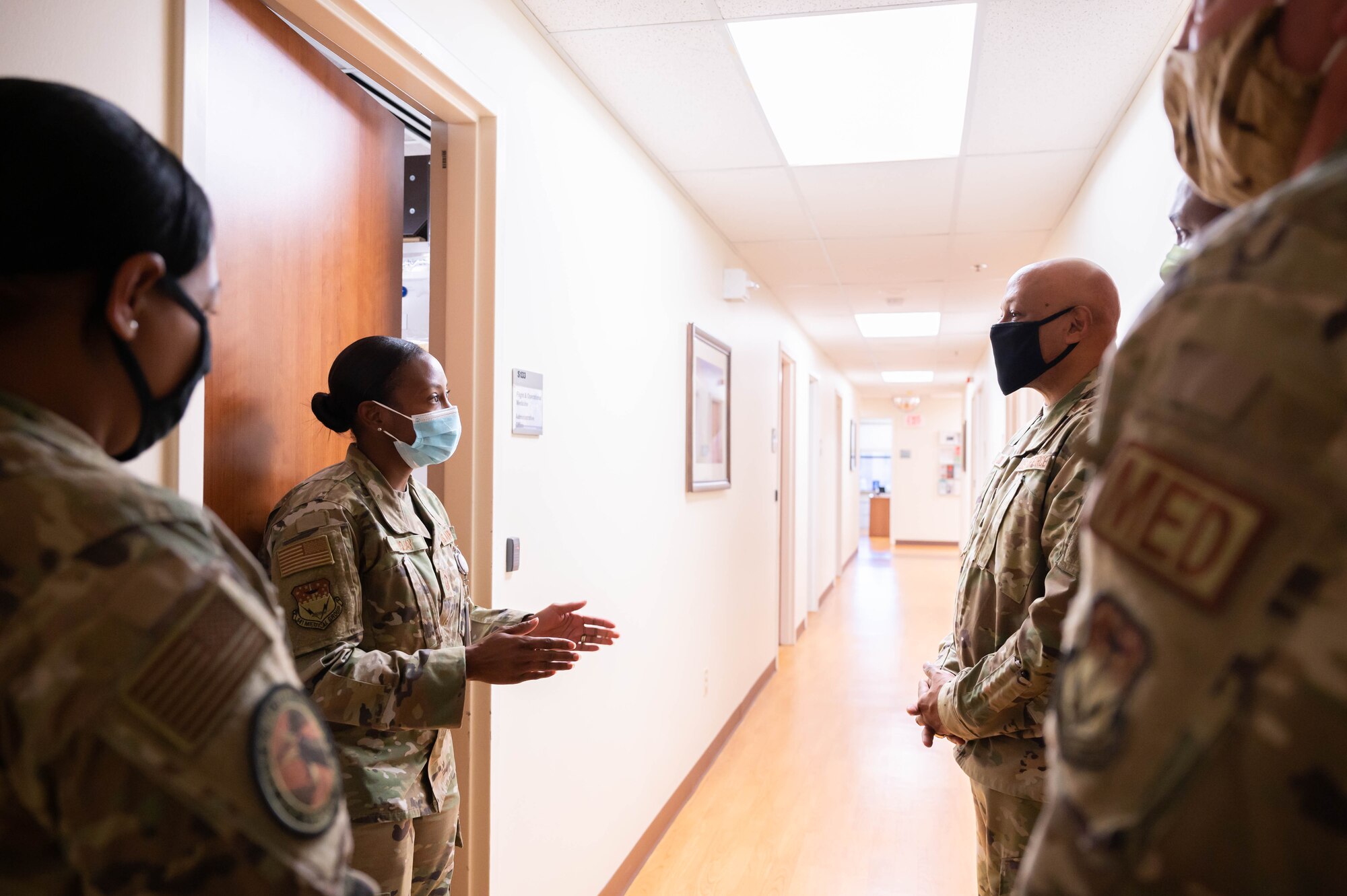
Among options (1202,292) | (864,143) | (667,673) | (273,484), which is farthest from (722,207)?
(1202,292)

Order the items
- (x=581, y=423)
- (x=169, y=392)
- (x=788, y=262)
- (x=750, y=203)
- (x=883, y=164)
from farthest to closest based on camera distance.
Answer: (x=788, y=262), (x=750, y=203), (x=883, y=164), (x=581, y=423), (x=169, y=392)

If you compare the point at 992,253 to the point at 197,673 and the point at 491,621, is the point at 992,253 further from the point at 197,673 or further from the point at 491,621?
the point at 197,673

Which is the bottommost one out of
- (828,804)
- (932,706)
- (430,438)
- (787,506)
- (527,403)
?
(828,804)

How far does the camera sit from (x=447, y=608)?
5.54 ft

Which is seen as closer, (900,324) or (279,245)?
(279,245)

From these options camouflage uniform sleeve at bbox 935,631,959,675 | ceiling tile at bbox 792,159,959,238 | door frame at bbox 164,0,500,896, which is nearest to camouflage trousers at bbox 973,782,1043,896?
camouflage uniform sleeve at bbox 935,631,959,675

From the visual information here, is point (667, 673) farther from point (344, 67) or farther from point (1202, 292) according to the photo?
point (1202, 292)

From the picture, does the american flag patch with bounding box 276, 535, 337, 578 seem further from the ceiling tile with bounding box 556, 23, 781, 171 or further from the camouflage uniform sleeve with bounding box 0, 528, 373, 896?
the ceiling tile with bounding box 556, 23, 781, 171

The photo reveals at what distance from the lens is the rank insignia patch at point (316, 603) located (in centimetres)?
145

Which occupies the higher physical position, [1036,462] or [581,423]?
[581,423]

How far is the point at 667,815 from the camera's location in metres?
3.53

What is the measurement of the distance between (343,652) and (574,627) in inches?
17.5

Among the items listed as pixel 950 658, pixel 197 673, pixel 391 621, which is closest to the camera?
pixel 197 673

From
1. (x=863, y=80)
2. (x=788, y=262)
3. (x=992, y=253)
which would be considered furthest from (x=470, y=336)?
(x=992, y=253)
